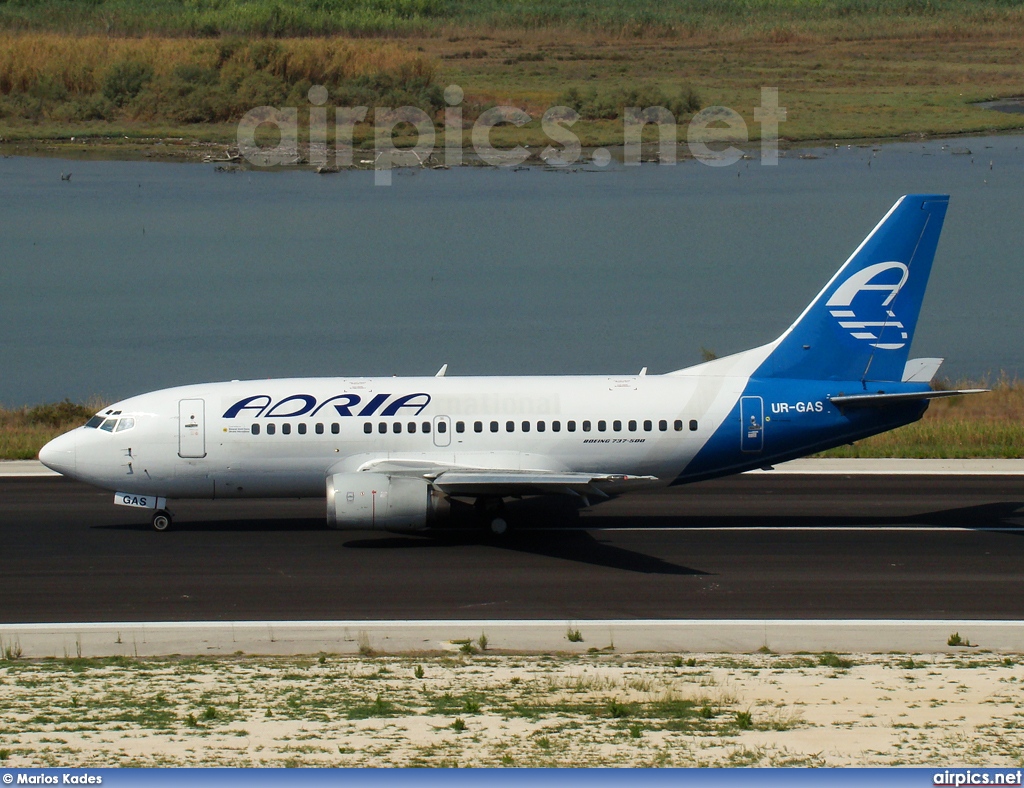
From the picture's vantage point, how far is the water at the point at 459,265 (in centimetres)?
6209

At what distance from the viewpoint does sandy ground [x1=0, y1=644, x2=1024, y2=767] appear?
16453 mm

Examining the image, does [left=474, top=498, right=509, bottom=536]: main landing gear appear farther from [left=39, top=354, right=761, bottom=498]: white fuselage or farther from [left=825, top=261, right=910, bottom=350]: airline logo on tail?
[left=825, top=261, right=910, bottom=350]: airline logo on tail

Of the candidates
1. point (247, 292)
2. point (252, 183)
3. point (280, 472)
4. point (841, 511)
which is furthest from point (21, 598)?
point (252, 183)

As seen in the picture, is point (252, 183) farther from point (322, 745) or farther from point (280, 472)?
point (322, 745)

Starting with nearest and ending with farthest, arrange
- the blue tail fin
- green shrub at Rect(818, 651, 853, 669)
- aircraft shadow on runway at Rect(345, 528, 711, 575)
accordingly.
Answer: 1. green shrub at Rect(818, 651, 853, 669)
2. aircraft shadow on runway at Rect(345, 528, 711, 575)
3. the blue tail fin

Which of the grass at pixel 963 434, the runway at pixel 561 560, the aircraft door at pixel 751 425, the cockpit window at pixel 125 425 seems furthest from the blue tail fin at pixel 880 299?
the cockpit window at pixel 125 425

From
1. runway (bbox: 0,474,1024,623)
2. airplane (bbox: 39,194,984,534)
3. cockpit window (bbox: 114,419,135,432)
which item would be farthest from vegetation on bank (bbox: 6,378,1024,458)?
cockpit window (bbox: 114,419,135,432)

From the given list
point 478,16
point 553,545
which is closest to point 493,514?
point 553,545

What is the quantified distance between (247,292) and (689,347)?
24614mm

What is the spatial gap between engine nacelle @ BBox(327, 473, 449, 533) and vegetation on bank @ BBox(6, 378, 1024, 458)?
1618cm

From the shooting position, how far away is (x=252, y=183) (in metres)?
95.2

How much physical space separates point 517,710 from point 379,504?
40.0 feet

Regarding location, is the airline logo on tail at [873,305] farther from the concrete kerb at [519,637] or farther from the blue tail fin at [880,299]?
the concrete kerb at [519,637]

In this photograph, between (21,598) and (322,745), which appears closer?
(322,745)
